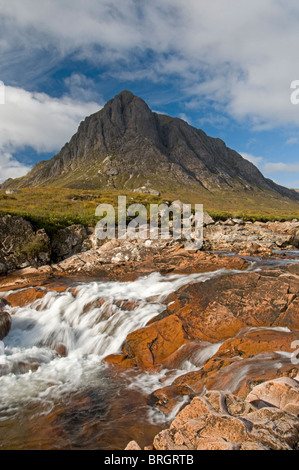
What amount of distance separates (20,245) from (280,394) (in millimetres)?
19961

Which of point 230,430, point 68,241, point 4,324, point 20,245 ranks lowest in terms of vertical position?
point 4,324

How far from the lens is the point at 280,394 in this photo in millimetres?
4398

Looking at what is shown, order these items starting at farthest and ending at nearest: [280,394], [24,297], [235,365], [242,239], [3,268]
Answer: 1. [242,239]
2. [3,268]
3. [24,297]
4. [235,365]
5. [280,394]

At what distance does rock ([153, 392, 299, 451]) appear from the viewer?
10.5ft

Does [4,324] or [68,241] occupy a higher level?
[68,241]

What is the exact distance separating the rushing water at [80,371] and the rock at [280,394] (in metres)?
2.08

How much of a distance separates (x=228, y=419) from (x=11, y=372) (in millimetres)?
7407

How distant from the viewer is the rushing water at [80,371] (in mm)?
5254

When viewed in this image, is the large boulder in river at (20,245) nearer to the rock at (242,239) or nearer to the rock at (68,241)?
the rock at (68,241)

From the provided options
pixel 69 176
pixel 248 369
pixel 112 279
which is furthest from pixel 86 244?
pixel 69 176

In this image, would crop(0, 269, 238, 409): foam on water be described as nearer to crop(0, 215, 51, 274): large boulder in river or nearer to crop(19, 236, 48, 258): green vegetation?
crop(0, 215, 51, 274): large boulder in river

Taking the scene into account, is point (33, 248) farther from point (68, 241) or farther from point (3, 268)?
point (68, 241)

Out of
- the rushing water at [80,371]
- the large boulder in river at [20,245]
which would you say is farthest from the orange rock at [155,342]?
the large boulder in river at [20,245]

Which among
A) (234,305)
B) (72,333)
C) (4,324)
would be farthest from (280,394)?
(4,324)
